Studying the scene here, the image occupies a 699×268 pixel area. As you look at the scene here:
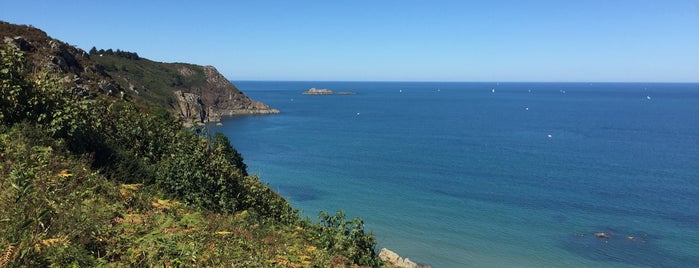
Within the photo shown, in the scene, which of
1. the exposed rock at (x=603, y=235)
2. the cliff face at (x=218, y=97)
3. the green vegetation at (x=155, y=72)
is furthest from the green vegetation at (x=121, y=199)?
the cliff face at (x=218, y=97)

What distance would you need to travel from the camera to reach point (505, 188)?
61656 millimetres

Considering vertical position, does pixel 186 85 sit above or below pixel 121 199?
above

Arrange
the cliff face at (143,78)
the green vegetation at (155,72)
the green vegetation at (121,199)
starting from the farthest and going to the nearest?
the green vegetation at (155,72) → the cliff face at (143,78) → the green vegetation at (121,199)

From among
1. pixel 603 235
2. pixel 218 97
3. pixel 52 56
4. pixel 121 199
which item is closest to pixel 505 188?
pixel 603 235

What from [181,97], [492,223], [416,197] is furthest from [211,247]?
[181,97]

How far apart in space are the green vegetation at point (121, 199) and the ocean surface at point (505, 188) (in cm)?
2212

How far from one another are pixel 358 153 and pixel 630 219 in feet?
170

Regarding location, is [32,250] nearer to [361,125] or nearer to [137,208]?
[137,208]

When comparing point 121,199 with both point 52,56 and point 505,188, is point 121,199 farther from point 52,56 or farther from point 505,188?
point 505,188

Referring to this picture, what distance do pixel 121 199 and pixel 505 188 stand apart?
57.5 meters

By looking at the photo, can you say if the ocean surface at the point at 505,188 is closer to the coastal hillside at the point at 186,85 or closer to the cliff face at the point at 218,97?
the coastal hillside at the point at 186,85

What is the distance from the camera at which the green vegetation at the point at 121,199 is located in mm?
8227

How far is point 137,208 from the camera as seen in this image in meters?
12.9

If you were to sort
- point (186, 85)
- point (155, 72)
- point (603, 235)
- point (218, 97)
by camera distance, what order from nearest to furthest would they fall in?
Answer: 1. point (603, 235)
2. point (155, 72)
3. point (186, 85)
4. point (218, 97)
